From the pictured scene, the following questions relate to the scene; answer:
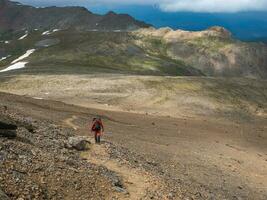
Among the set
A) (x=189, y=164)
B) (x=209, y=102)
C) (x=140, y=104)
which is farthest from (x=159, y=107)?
(x=189, y=164)

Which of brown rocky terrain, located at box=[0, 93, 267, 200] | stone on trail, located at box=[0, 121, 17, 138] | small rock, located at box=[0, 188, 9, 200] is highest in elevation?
stone on trail, located at box=[0, 121, 17, 138]

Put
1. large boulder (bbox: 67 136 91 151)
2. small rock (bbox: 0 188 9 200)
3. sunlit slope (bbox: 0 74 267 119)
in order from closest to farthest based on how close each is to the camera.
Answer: small rock (bbox: 0 188 9 200) → large boulder (bbox: 67 136 91 151) → sunlit slope (bbox: 0 74 267 119)

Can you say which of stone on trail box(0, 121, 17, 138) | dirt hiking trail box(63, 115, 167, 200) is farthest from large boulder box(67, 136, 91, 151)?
stone on trail box(0, 121, 17, 138)

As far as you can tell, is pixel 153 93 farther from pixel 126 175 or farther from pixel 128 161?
pixel 126 175

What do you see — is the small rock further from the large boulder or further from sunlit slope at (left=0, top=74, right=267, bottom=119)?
sunlit slope at (left=0, top=74, right=267, bottom=119)

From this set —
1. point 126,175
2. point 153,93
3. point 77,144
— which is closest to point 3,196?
point 126,175

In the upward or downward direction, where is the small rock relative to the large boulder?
upward

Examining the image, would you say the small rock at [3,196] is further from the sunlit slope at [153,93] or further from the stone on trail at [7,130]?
the sunlit slope at [153,93]

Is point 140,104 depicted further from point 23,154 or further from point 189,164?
point 23,154

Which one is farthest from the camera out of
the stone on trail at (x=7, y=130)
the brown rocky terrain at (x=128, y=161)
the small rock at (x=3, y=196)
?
the stone on trail at (x=7, y=130)

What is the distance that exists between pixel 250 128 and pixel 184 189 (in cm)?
4452

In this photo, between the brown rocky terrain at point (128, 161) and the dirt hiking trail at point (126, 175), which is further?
the dirt hiking trail at point (126, 175)

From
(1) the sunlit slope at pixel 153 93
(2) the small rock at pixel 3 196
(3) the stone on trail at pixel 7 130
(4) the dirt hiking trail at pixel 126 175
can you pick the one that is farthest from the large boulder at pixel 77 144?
(1) the sunlit slope at pixel 153 93

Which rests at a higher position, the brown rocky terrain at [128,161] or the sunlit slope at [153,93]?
the brown rocky terrain at [128,161]
